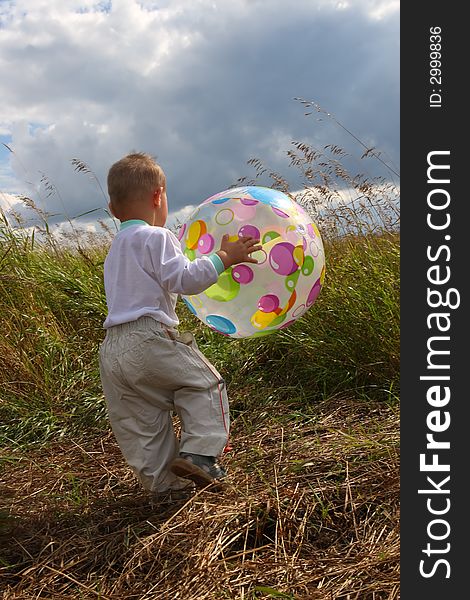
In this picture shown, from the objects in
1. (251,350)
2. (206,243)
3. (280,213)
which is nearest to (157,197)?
(206,243)

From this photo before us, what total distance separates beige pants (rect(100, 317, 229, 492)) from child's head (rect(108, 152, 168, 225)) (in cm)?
46

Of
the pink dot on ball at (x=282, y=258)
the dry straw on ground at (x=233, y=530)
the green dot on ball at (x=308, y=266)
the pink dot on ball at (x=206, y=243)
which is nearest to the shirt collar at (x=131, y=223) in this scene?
the pink dot on ball at (x=206, y=243)

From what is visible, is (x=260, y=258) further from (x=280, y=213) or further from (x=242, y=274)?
(x=280, y=213)

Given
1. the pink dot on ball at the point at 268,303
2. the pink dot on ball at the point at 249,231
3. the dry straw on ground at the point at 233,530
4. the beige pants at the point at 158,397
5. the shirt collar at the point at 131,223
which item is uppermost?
the pink dot on ball at the point at 249,231

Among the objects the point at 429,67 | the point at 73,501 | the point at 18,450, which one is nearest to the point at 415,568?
the point at 73,501

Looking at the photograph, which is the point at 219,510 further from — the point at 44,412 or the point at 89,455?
the point at 44,412

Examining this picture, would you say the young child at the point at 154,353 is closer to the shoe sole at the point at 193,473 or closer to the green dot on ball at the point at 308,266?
the shoe sole at the point at 193,473

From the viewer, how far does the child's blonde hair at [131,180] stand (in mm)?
2680

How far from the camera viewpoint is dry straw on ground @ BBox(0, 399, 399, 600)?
78.9 inches

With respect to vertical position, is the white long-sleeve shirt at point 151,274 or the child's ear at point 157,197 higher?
the child's ear at point 157,197

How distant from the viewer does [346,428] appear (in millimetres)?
3150

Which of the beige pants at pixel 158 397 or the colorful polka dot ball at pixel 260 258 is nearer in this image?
the beige pants at pixel 158 397

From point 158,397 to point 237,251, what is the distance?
2.15ft

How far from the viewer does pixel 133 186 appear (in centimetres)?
269
